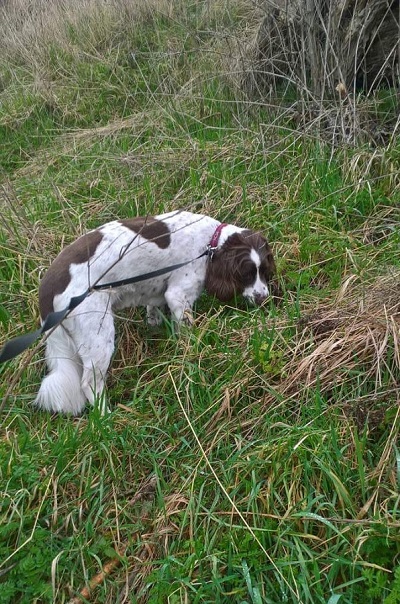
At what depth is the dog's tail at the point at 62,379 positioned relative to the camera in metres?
3.02

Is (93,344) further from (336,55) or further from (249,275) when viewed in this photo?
(336,55)

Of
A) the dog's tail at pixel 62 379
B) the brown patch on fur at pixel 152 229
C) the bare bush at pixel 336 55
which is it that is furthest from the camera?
the bare bush at pixel 336 55

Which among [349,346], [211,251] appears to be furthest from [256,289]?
[349,346]

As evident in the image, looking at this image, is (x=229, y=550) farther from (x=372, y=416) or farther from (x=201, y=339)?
(x=201, y=339)

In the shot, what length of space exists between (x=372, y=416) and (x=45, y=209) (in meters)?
3.12

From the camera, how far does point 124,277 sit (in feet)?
11.4

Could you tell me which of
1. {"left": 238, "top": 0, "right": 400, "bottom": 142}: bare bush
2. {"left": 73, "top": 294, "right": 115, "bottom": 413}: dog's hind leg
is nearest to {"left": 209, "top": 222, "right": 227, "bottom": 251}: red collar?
{"left": 73, "top": 294, "right": 115, "bottom": 413}: dog's hind leg

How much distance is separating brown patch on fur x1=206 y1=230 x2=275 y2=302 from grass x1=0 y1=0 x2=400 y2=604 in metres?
0.12

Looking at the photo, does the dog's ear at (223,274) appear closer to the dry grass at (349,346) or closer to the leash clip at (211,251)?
the leash clip at (211,251)

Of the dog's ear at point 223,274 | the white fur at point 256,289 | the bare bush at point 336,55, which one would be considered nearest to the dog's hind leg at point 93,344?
the dog's ear at point 223,274

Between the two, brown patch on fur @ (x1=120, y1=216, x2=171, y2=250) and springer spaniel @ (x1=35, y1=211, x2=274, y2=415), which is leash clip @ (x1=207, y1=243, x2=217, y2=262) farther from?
brown patch on fur @ (x1=120, y1=216, x2=171, y2=250)

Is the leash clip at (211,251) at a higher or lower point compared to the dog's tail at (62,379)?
lower

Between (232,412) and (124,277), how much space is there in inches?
42.1

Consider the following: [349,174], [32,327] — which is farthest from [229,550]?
[349,174]
